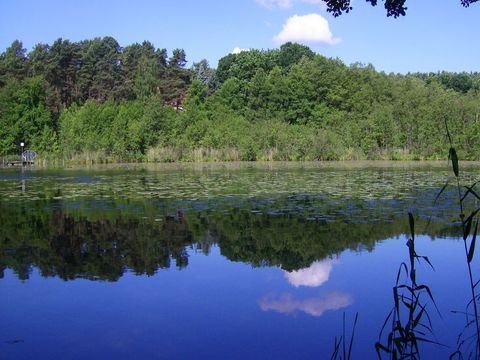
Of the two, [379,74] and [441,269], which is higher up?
[379,74]

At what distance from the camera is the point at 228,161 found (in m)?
45.7

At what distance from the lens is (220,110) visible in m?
56.2

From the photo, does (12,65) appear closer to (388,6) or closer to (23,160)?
(23,160)

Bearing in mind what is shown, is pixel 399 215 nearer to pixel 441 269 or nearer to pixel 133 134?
pixel 441 269

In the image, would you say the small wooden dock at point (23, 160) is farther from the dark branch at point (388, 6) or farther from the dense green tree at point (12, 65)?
the dark branch at point (388, 6)

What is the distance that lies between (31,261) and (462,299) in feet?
21.6

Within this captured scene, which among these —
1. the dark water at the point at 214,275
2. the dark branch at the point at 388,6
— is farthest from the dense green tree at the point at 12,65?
the dark branch at the point at 388,6

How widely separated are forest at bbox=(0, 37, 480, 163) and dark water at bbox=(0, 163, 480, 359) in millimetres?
30542

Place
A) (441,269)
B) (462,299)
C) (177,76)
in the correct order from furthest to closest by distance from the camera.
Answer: (177,76) < (441,269) < (462,299)

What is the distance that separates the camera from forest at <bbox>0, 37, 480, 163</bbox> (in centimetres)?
4625

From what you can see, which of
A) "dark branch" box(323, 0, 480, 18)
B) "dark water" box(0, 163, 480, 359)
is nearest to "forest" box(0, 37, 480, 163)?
"dark water" box(0, 163, 480, 359)

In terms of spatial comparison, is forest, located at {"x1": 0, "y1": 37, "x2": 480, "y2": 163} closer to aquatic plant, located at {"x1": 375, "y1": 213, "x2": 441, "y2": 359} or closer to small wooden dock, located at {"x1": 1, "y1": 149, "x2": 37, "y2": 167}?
small wooden dock, located at {"x1": 1, "y1": 149, "x2": 37, "y2": 167}

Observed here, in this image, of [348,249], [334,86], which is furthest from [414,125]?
[348,249]

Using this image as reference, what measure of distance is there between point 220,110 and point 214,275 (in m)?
48.9
